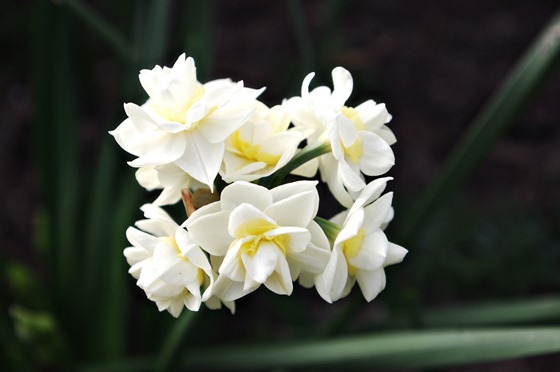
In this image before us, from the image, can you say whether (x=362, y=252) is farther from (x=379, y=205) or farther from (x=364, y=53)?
(x=364, y=53)

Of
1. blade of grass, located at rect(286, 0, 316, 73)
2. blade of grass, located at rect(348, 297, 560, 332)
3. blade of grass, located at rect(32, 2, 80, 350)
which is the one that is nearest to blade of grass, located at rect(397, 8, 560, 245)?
blade of grass, located at rect(348, 297, 560, 332)

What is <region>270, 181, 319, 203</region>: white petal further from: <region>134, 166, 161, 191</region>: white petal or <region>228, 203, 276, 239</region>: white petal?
<region>134, 166, 161, 191</region>: white petal

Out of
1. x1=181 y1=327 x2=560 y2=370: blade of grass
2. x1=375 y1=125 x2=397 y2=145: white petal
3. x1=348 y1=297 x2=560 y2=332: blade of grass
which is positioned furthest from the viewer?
Answer: x1=348 y1=297 x2=560 y2=332: blade of grass

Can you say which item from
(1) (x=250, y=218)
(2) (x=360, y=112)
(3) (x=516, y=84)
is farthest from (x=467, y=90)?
(1) (x=250, y=218)

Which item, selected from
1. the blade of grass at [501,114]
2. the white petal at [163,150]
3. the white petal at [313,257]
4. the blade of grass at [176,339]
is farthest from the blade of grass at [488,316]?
the white petal at [163,150]

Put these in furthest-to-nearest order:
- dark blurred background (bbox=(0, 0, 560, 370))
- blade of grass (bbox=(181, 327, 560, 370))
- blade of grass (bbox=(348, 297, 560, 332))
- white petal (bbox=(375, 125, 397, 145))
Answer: dark blurred background (bbox=(0, 0, 560, 370)) → blade of grass (bbox=(348, 297, 560, 332)) → blade of grass (bbox=(181, 327, 560, 370)) → white petal (bbox=(375, 125, 397, 145))

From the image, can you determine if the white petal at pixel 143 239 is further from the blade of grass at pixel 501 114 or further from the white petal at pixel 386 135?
the blade of grass at pixel 501 114
